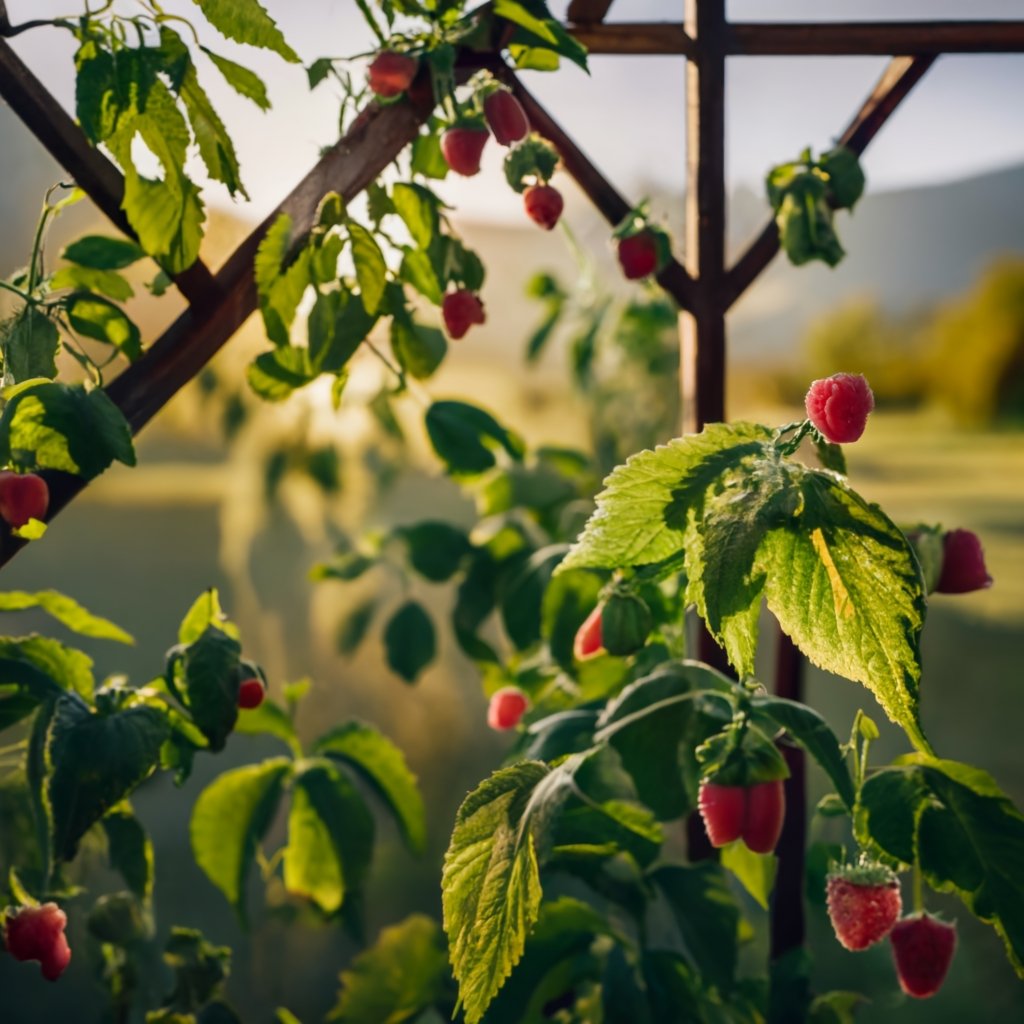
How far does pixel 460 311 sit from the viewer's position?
69 centimetres

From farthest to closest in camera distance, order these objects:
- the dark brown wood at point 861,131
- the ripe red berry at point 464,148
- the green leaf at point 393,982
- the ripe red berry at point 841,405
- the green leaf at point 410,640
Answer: the green leaf at point 410,640, the green leaf at point 393,982, the dark brown wood at point 861,131, the ripe red berry at point 464,148, the ripe red berry at point 841,405

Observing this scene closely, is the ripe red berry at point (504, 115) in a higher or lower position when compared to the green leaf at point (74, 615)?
higher

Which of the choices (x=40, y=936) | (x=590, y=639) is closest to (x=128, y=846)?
(x=40, y=936)

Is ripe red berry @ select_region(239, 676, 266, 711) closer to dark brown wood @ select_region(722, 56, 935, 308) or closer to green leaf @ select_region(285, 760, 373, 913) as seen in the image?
green leaf @ select_region(285, 760, 373, 913)

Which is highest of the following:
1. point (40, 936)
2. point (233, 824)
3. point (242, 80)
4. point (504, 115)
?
point (504, 115)

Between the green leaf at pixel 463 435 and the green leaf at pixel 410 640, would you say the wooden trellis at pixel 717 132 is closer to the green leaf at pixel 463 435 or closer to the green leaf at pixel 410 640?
the green leaf at pixel 463 435

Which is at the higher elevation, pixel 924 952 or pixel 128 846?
pixel 924 952

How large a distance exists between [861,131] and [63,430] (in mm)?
507

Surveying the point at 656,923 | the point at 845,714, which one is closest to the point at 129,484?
the point at 845,714

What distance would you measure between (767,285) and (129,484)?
2.92 ft

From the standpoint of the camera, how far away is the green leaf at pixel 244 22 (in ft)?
1.66

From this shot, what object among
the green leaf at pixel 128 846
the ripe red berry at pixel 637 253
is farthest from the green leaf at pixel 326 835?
the ripe red berry at pixel 637 253

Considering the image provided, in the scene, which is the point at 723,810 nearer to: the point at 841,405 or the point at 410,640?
the point at 841,405

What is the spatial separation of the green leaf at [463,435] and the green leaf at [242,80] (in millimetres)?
266
